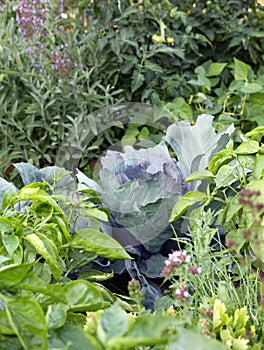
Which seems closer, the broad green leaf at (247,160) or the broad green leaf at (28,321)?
the broad green leaf at (28,321)

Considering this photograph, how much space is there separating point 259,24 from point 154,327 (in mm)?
2819

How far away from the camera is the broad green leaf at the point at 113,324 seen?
726mm

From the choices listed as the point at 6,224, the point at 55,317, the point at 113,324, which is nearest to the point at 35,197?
the point at 6,224

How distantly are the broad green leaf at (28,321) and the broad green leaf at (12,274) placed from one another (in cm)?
8

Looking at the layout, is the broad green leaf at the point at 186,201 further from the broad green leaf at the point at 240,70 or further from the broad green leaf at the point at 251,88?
the broad green leaf at the point at 240,70

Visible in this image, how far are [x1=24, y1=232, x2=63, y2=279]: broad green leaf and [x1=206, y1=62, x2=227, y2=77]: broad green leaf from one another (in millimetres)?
2165

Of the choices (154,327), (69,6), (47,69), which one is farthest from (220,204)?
(69,6)

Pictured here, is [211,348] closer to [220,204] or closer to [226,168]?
[226,168]

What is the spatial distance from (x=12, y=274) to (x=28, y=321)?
0.42 feet

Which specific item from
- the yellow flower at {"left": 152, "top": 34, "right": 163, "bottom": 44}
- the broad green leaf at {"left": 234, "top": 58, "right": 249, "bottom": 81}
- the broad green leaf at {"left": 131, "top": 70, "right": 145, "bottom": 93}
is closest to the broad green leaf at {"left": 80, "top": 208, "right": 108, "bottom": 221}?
the broad green leaf at {"left": 131, "top": 70, "right": 145, "bottom": 93}

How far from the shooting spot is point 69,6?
3.40 m

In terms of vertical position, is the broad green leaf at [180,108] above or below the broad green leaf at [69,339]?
below

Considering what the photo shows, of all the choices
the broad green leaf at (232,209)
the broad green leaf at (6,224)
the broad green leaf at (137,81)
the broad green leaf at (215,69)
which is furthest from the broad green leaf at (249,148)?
the broad green leaf at (215,69)

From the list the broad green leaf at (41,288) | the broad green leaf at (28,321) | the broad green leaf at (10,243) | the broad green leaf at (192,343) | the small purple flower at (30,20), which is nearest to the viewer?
the broad green leaf at (192,343)
